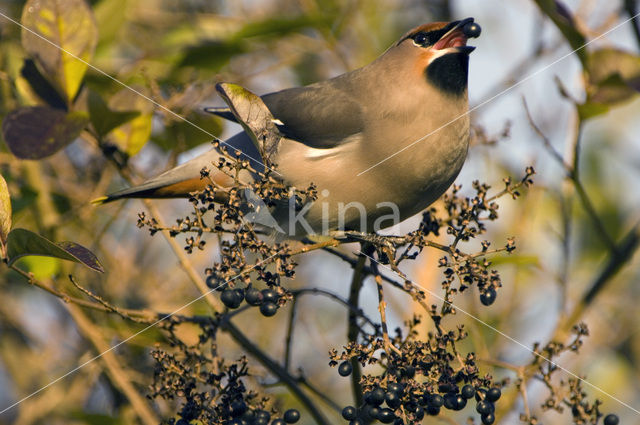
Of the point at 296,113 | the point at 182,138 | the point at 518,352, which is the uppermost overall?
the point at 182,138

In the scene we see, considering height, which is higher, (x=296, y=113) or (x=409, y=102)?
(x=296, y=113)

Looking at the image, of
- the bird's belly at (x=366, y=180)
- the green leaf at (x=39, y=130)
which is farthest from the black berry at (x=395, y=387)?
the green leaf at (x=39, y=130)

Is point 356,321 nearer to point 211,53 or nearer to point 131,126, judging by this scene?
point 131,126

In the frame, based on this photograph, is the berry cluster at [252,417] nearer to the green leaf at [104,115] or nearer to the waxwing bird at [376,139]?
the waxwing bird at [376,139]

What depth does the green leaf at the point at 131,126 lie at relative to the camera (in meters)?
2.67

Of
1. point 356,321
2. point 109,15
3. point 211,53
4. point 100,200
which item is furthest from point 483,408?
point 109,15

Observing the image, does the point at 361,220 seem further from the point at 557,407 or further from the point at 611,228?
the point at 611,228

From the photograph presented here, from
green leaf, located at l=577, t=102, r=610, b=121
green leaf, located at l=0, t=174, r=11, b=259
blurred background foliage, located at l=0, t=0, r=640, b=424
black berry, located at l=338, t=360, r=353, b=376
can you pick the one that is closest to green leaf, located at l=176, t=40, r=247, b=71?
blurred background foliage, located at l=0, t=0, r=640, b=424

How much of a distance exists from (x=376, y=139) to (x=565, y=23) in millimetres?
759

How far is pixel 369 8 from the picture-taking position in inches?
176

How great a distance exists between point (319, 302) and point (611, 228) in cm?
198

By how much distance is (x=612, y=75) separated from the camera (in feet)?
8.22

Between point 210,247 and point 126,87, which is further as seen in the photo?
point 210,247

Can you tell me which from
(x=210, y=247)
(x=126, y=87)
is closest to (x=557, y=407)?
(x=126, y=87)
